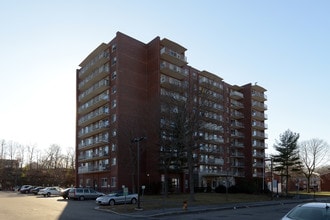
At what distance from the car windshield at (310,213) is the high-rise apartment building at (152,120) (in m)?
30.8

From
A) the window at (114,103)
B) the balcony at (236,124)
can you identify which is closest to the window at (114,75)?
the window at (114,103)

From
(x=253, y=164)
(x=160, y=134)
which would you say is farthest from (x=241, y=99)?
(x=160, y=134)

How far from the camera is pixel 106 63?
66875 millimetres

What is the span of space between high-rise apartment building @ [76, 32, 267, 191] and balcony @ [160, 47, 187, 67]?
0.61 ft

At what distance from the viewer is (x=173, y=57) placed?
65312mm

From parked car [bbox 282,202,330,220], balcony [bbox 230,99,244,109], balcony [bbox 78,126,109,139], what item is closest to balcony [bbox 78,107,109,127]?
Answer: balcony [bbox 78,126,109,139]

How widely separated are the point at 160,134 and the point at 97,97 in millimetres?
26749

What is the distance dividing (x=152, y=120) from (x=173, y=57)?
19991 millimetres

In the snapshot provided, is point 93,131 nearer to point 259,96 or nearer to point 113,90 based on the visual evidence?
point 113,90

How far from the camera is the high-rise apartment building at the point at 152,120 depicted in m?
45.0

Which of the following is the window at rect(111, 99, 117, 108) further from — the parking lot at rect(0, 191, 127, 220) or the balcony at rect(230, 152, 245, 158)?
the balcony at rect(230, 152, 245, 158)

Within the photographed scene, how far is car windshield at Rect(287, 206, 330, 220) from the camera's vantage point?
9257 millimetres

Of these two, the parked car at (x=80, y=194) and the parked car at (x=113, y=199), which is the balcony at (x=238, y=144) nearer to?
the parked car at (x=80, y=194)

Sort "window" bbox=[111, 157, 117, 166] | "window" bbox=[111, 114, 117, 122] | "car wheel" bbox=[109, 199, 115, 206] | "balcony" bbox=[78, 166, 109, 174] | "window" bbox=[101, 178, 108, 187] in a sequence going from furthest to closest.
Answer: "balcony" bbox=[78, 166, 109, 174], "window" bbox=[101, 178, 108, 187], "window" bbox=[111, 114, 117, 122], "window" bbox=[111, 157, 117, 166], "car wheel" bbox=[109, 199, 115, 206]
